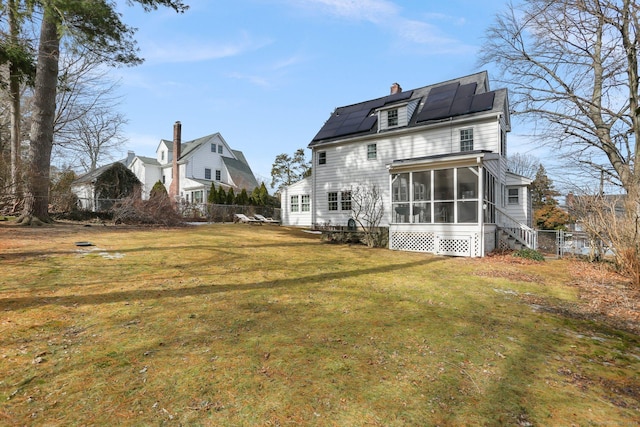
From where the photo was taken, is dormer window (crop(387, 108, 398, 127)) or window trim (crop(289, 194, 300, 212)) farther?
window trim (crop(289, 194, 300, 212))

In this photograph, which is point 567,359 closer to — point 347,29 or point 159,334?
point 159,334

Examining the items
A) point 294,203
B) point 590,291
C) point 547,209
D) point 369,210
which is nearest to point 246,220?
point 294,203

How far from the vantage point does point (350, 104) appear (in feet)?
73.4

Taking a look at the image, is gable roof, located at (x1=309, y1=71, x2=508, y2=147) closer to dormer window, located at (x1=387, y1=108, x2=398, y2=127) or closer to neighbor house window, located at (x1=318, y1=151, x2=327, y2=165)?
dormer window, located at (x1=387, y1=108, x2=398, y2=127)

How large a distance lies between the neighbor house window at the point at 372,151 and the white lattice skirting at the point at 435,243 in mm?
6772

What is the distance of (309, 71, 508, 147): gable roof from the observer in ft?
50.1

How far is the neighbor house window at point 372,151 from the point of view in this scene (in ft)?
59.6

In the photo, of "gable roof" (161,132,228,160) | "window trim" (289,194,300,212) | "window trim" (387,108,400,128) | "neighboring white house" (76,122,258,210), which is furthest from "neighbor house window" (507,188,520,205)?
"gable roof" (161,132,228,160)

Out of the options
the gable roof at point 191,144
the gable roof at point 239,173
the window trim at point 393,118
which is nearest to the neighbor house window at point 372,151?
the window trim at point 393,118

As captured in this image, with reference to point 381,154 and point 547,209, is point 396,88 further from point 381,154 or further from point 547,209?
point 547,209

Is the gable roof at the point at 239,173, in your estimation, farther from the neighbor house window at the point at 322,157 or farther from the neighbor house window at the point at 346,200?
the neighbor house window at the point at 346,200

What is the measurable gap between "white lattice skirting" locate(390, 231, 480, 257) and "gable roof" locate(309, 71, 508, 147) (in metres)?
7.00

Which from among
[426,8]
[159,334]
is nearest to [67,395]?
[159,334]

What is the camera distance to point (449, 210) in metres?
14.5
